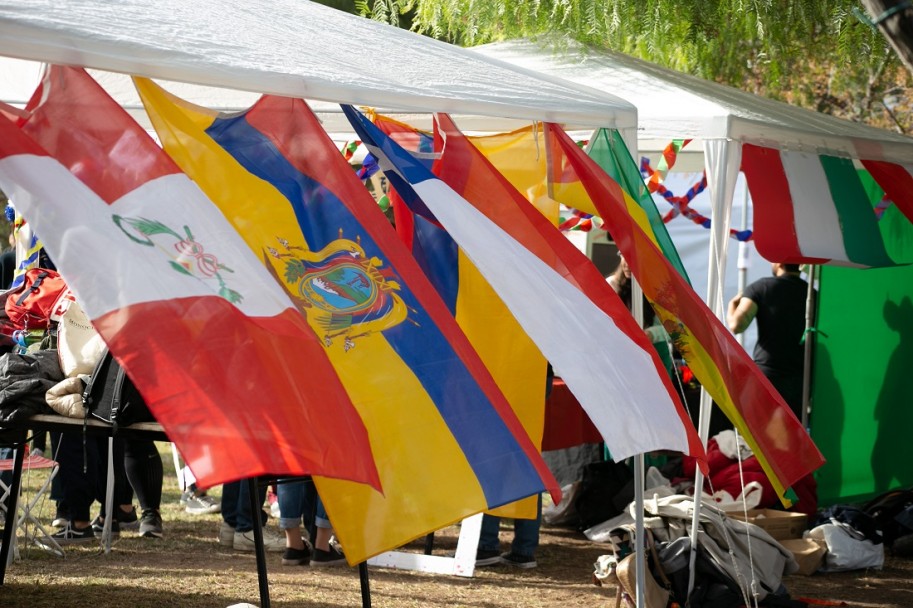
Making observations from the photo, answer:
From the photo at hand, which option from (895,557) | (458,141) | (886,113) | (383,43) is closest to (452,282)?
(458,141)

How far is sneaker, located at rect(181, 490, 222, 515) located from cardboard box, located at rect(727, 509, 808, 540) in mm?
3346

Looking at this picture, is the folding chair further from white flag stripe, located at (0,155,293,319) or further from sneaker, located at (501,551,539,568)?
white flag stripe, located at (0,155,293,319)

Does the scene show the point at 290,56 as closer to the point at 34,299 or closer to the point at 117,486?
the point at 34,299

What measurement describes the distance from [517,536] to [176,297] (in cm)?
391

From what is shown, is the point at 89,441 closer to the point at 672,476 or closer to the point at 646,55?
the point at 672,476

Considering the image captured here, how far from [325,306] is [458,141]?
3.23ft

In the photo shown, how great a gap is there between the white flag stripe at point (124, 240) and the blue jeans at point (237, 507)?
11.4 feet

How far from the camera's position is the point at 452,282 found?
4.45 m

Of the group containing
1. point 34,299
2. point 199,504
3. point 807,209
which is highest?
point 807,209

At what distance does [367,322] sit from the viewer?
3.30m

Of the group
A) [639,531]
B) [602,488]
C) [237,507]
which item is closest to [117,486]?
[237,507]

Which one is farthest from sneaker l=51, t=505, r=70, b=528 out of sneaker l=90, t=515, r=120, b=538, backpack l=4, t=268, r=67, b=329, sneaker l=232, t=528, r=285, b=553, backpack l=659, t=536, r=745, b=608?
backpack l=659, t=536, r=745, b=608

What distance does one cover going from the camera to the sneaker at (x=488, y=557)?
6145 mm

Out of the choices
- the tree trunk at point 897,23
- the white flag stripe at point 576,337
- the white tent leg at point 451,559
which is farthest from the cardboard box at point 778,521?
the tree trunk at point 897,23
